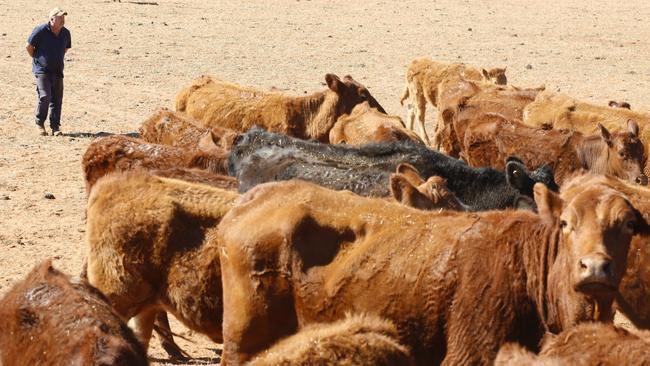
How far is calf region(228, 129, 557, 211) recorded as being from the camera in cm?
815

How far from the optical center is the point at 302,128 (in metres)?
14.4

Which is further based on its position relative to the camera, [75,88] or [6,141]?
[75,88]

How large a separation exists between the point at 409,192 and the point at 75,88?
47.9ft

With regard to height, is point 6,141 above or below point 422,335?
below

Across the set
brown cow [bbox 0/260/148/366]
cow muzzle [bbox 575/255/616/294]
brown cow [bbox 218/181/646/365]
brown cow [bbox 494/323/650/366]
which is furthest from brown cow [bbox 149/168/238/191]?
brown cow [bbox 494/323/650/366]

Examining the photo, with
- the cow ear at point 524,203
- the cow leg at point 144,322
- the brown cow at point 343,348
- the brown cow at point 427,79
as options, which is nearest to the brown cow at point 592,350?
the brown cow at point 343,348

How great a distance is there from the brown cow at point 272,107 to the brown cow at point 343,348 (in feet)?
30.8

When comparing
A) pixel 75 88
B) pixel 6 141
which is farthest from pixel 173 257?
pixel 75 88

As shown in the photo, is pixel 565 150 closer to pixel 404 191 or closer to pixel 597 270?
pixel 404 191

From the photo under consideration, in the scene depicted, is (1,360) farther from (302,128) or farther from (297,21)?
(297,21)

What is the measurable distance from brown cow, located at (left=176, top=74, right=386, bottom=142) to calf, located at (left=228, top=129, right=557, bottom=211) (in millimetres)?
5009

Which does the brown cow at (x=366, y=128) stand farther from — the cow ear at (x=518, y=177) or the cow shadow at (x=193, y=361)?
the cow shadow at (x=193, y=361)

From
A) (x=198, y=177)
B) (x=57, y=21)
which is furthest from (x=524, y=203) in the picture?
(x=57, y=21)

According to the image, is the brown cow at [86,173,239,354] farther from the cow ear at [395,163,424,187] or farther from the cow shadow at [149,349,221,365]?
the cow ear at [395,163,424,187]
